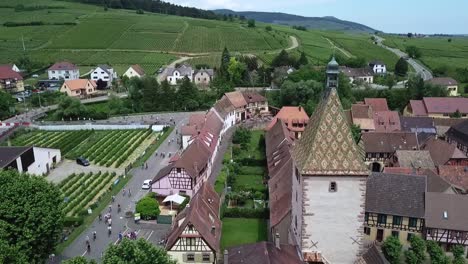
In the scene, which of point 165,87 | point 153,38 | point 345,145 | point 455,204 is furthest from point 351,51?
point 345,145

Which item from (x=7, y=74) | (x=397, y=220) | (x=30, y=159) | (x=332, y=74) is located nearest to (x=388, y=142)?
(x=397, y=220)

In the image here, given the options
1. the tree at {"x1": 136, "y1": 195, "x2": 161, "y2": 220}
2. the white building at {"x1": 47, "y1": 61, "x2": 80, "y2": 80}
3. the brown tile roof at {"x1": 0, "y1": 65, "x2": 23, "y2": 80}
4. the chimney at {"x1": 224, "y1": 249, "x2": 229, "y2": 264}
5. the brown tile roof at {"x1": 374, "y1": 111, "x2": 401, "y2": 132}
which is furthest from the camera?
the white building at {"x1": 47, "y1": 61, "x2": 80, "y2": 80}

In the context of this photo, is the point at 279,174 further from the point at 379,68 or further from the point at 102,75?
the point at 379,68

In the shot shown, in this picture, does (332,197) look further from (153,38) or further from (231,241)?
(153,38)

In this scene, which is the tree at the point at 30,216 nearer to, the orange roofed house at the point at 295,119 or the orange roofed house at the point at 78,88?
the orange roofed house at the point at 295,119

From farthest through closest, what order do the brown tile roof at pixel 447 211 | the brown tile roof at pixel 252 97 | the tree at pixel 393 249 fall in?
the brown tile roof at pixel 252 97
the brown tile roof at pixel 447 211
the tree at pixel 393 249

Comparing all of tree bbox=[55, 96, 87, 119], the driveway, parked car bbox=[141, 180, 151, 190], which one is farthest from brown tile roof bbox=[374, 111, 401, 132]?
tree bbox=[55, 96, 87, 119]

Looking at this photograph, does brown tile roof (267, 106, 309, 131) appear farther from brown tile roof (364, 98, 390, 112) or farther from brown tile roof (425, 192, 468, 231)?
brown tile roof (425, 192, 468, 231)

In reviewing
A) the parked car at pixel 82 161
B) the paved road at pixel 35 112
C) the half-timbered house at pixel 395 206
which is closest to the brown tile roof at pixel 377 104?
the half-timbered house at pixel 395 206
